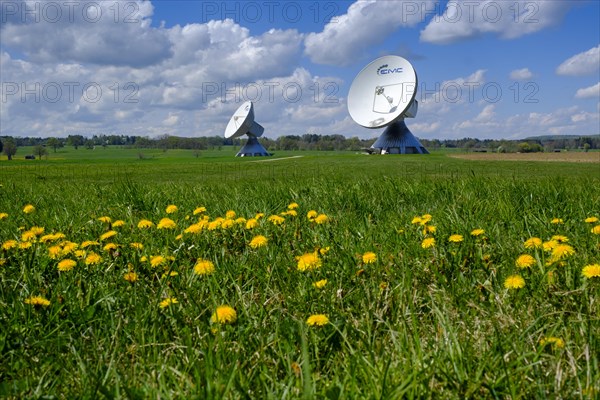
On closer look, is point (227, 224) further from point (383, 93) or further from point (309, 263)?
point (383, 93)

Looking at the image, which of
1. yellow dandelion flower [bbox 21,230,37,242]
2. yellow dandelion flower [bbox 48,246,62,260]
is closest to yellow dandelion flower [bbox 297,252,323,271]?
yellow dandelion flower [bbox 48,246,62,260]

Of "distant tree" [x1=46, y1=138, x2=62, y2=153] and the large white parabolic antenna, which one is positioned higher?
the large white parabolic antenna

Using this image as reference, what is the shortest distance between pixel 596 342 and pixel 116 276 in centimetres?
201

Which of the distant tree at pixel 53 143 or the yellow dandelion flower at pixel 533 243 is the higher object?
the distant tree at pixel 53 143

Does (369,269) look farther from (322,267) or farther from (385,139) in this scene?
(385,139)

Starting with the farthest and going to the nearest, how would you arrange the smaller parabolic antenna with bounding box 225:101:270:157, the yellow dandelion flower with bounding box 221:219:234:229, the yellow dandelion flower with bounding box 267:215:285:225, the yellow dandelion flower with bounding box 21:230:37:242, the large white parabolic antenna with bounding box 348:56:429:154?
1. the smaller parabolic antenna with bounding box 225:101:270:157
2. the large white parabolic antenna with bounding box 348:56:429:154
3. the yellow dandelion flower with bounding box 267:215:285:225
4. the yellow dandelion flower with bounding box 221:219:234:229
5. the yellow dandelion flower with bounding box 21:230:37:242

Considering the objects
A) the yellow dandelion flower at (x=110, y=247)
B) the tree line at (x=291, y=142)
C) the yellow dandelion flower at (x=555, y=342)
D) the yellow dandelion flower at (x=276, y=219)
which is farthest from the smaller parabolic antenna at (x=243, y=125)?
the yellow dandelion flower at (x=555, y=342)

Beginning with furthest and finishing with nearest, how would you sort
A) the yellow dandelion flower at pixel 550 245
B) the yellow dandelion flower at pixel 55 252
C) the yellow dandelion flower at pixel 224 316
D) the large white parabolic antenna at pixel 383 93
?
the large white parabolic antenna at pixel 383 93, the yellow dandelion flower at pixel 55 252, the yellow dandelion flower at pixel 550 245, the yellow dandelion flower at pixel 224 316

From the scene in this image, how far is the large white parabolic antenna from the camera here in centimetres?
5159

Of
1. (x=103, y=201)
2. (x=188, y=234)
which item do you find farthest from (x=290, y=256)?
(x=103, y=201)

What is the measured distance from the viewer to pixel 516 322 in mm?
1672

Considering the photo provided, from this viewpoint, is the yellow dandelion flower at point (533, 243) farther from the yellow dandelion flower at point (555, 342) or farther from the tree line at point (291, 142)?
the tree line at point (291, 142)

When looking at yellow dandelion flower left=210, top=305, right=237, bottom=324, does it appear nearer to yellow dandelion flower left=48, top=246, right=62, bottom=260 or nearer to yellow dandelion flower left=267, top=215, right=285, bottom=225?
yellow dandelion flower left=48, top=246, right=62, bottom=260

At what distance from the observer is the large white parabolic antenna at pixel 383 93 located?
51.6 metres
